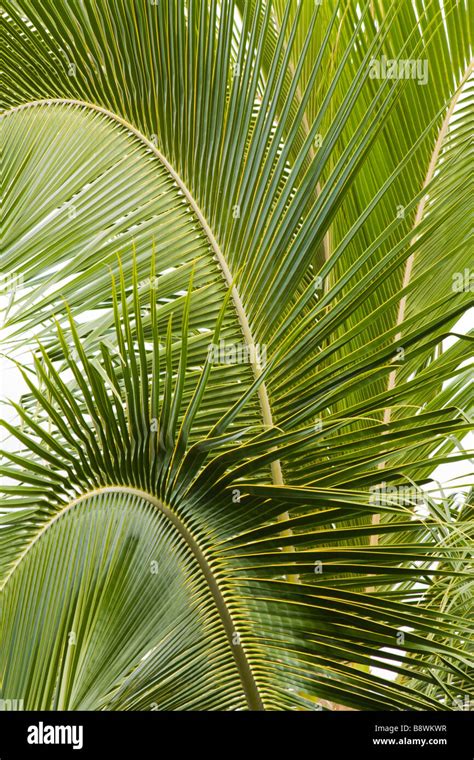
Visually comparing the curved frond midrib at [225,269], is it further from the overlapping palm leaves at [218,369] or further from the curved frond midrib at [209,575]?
the curved frond midrib at [209,575]

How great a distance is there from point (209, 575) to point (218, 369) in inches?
12.7

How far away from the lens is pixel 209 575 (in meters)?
0.76

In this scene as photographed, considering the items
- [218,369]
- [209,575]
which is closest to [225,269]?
[218,369]

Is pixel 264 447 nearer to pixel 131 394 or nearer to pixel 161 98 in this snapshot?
pixel 131 394

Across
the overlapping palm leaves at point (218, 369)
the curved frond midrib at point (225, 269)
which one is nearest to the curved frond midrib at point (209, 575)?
the overlapping palm leaves at point (218, 369)

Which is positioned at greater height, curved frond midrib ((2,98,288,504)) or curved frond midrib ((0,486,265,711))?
curved frond midrib ((2,98,288,504))

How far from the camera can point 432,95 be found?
49.4 inches

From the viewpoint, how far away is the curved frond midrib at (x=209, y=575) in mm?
757

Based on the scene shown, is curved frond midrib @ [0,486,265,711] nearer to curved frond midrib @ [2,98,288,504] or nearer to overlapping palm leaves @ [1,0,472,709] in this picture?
overlapping palm leaves @ [1,0,472,709]

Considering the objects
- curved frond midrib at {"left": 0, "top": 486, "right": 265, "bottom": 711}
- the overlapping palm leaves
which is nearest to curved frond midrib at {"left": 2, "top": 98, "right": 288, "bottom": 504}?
the overlapping palm leaves

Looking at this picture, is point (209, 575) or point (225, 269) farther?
point (225, 269)

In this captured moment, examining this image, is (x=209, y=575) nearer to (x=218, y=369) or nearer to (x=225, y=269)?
(x=218, y=369)

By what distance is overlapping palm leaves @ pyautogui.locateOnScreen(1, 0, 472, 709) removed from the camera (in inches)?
29.0

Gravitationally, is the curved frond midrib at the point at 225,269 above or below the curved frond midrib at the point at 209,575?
above
